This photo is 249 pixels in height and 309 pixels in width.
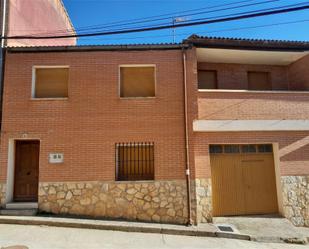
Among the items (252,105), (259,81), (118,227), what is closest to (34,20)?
(118,227)

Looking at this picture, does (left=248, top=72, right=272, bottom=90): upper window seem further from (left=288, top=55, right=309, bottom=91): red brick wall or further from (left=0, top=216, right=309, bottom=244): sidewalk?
(left=0, top=216, right=309, bottom=244): sidewalk

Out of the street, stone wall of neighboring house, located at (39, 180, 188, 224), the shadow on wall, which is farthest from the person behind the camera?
the shadow on wall

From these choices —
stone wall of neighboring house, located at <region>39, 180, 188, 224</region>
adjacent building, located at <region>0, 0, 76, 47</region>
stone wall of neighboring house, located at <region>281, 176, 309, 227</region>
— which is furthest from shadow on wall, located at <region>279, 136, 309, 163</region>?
adjacent building, located at <region>0, 0, 76, 47</region>

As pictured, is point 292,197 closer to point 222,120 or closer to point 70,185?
point 222,120

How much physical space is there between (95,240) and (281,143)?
707cm

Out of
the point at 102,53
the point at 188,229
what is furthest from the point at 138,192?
the point at 102,53

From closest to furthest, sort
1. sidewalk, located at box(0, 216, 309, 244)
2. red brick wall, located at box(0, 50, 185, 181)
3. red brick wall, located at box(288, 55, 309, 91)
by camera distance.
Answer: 1. sidewalk, located at box(0, 216, 309, 244)
2. red brick wall, located at box(0, 50, 185, 181)
3. red brick wall, located at box(288, 55, 309, 91)

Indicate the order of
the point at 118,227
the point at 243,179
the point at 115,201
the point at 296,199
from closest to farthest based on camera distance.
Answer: the point at 118,227, the point at 115,201, the point at 296,199, the point at 243,179

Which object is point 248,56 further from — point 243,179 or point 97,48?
point 97,48

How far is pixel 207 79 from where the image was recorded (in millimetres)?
11188

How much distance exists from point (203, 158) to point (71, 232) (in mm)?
4715

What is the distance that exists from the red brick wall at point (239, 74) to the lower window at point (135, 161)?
4204 millimetres

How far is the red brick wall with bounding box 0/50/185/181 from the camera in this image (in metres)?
8.95

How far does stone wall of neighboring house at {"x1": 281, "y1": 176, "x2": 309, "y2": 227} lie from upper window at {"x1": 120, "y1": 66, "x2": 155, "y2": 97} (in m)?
5.72
